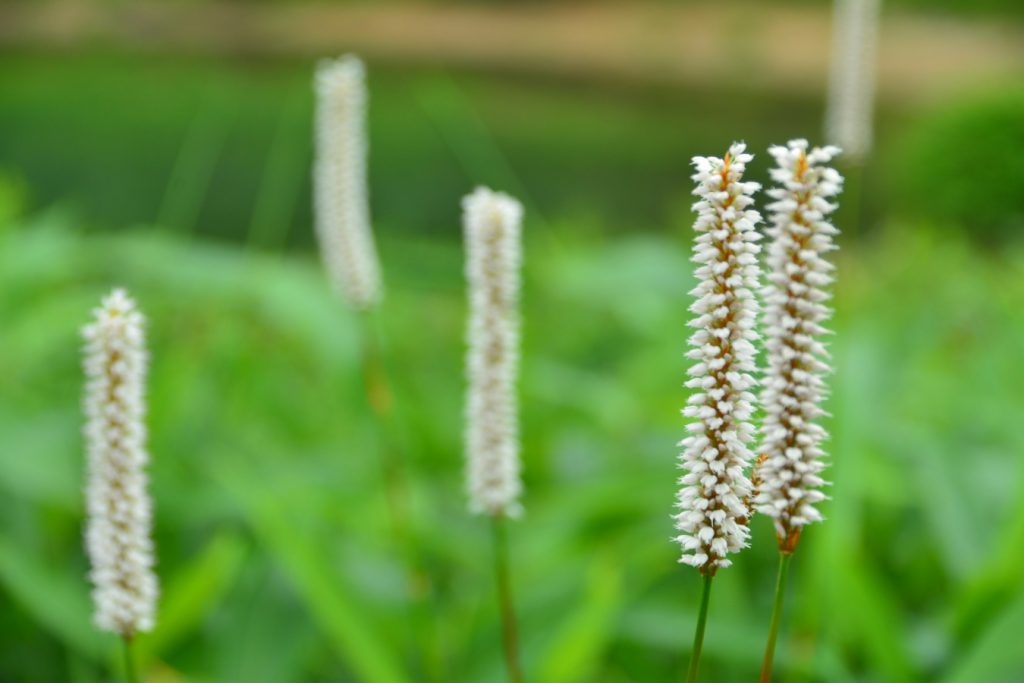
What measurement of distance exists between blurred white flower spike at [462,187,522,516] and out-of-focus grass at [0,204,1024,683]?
0.57 metres

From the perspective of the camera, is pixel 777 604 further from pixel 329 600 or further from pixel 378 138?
pixel 378 138

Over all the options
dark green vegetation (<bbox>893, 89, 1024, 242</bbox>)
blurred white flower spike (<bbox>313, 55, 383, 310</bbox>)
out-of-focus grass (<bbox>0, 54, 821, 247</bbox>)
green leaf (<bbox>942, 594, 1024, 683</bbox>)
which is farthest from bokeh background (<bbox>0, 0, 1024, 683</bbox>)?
dark green vegetation (<bbox>893, 89, 1024, 242</bbox>)

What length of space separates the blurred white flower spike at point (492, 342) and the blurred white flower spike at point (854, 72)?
3.34ft

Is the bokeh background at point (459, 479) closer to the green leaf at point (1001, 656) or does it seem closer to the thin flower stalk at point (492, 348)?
the green leaf at point (1001, 656)

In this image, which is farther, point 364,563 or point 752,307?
point 364,563

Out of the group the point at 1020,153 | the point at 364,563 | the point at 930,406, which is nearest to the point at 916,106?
the point at 1020,153

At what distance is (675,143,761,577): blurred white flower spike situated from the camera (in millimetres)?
851

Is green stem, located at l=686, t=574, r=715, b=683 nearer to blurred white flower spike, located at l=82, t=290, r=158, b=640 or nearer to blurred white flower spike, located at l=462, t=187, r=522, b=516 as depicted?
blurred white flower spike, located at l=82, t=290, r=158, b=640

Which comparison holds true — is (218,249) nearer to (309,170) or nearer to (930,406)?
(930,406)

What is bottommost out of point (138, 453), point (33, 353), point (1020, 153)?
point (138, 453)

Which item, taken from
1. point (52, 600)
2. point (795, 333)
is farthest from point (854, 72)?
point (52, 600)

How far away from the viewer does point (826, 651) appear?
96.0 inches

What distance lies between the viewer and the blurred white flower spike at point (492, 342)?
5.34 feet

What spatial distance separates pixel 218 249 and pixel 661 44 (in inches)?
1372
